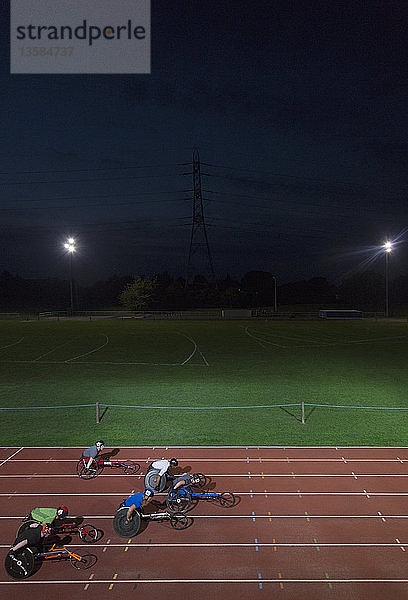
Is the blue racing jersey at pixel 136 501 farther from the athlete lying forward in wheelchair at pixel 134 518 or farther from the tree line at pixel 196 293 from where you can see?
the tree line at pixel 196 293

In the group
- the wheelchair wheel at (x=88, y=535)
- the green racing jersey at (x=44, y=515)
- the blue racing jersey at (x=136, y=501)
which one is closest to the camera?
the green racing jersey at (x=44, y=515)

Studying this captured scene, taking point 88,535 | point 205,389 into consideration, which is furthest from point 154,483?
point 205,389

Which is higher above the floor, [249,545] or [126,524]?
[126,524]

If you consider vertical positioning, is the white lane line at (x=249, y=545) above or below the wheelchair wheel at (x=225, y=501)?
below

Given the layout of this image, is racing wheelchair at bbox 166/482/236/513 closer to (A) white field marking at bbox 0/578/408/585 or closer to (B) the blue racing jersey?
(B) the blue racing jersey

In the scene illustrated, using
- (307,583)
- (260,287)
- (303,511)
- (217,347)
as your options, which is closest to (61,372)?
(217,347)

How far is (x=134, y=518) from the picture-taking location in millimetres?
7469

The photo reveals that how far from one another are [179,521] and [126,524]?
97cm

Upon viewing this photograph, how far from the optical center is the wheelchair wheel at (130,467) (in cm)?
996

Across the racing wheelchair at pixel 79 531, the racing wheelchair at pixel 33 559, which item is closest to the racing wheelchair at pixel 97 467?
the racing wheelchair at pixel 79 531

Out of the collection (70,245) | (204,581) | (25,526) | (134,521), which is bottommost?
(204,581)

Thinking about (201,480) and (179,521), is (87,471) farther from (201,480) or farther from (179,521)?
(179,521)

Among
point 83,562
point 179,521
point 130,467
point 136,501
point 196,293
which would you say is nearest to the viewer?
point 83,562

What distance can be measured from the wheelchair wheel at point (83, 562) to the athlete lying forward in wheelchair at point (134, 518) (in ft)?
1.96
